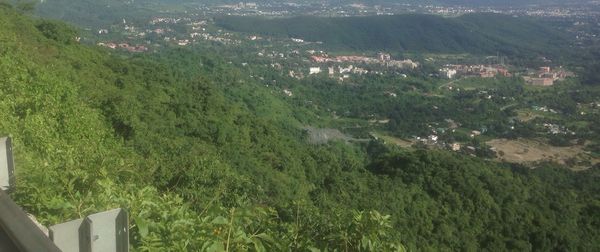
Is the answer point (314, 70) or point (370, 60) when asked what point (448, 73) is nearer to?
point (370, 60)

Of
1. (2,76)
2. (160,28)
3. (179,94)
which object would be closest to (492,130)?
(179,94)

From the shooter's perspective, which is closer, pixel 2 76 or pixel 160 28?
pixel 2 76

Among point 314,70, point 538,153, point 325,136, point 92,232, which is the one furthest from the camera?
point 314,70

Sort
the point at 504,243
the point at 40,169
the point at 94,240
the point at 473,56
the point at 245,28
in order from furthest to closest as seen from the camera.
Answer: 1. the point at 245,28
2. the point at 473,56
3. the point at 504,243
4. the point at 40,169
5. the point at 94,240

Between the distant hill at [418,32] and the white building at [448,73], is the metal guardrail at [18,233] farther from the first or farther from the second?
the distant hill at [418,32]

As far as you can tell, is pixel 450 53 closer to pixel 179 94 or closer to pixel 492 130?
pixel 492 130

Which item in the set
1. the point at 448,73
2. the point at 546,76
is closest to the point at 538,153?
the point at 546,76

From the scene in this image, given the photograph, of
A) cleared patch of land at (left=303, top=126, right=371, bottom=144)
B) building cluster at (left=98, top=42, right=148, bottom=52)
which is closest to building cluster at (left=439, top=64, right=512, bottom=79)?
cleared patch of land at (left=303, top=126, right=371, bottom=144)

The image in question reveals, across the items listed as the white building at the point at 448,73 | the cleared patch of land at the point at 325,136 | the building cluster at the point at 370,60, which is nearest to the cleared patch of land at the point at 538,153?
the cleared patch of land at the point at 325,136
